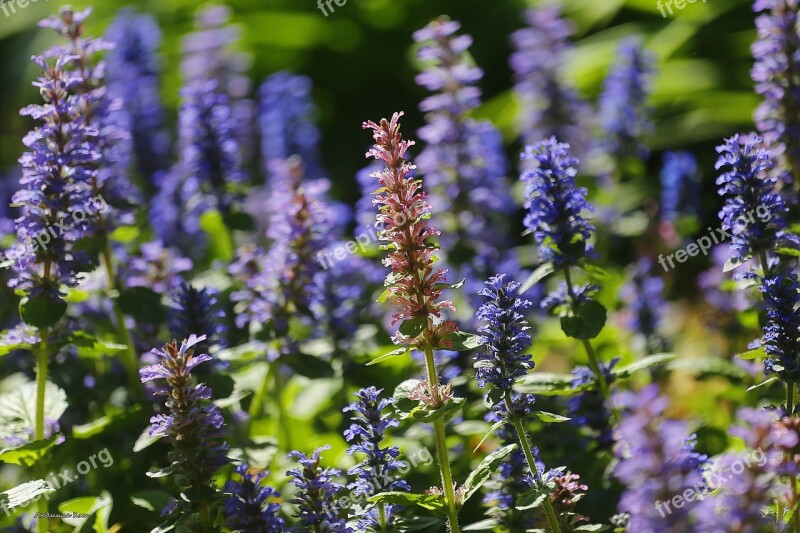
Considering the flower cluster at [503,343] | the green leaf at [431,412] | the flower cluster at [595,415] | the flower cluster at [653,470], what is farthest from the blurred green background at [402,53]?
the flower cluster at [653,470]

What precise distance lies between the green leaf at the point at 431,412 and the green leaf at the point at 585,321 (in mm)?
682

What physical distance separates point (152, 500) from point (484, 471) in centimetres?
148

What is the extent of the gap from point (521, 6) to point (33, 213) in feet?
26.5

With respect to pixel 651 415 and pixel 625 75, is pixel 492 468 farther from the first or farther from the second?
pixel 625 75

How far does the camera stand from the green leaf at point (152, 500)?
368 cm

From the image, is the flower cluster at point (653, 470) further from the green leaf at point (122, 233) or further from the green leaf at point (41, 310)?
the green leaf at point (122, 233)

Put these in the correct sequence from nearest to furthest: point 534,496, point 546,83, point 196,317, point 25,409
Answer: point 534,496 < point 196,317 < point 25,409 < point 546,83

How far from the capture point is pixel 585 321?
3455 mm

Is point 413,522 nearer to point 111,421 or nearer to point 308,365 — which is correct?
point 308,365

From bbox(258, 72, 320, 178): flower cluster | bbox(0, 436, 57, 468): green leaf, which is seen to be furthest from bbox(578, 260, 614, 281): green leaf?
bbox(258, 72, 320, 178): flower cluster

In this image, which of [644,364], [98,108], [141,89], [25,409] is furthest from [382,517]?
[141,89]

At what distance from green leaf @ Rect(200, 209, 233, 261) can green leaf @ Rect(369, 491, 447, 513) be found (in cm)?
235

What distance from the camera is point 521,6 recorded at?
34.8 feet

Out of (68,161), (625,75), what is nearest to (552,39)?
(625,75)
